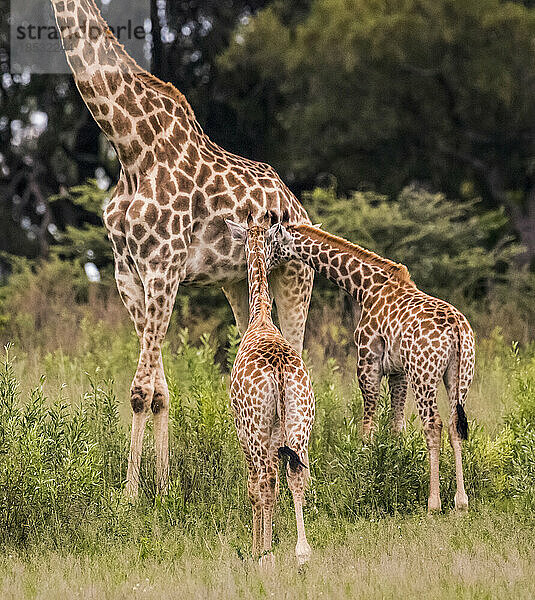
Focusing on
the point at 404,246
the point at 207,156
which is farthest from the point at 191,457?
the point at 404,246

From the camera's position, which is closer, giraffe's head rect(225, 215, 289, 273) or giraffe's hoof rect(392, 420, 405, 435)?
giraffe's head rect(225, 215, 289, 273)

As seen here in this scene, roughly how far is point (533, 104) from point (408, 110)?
2.14 metres

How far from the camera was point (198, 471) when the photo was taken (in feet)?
21.3

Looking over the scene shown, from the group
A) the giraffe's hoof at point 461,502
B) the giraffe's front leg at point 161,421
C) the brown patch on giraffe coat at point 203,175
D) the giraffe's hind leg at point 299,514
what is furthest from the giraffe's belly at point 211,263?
the giraffe's hoof at point 461,502

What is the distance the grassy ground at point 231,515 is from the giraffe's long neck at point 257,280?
1.08 meters

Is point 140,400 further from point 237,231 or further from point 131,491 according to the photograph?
point 237,231

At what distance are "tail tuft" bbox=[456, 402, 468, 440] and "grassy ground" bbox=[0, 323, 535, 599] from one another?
0.48 m

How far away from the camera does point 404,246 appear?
45.3 ft

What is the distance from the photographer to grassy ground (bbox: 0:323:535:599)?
15.5ft

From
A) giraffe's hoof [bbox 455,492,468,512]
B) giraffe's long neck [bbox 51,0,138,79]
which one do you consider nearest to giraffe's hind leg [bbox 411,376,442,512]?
giraffe's hoof [bbox 455,492,468,512]

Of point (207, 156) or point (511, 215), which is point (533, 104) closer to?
point (511, 215)

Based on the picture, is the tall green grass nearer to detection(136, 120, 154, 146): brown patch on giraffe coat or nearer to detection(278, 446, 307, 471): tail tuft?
detection(278, 446, 307, 471): tail tuft

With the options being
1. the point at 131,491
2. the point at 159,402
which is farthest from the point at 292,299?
the point at 131,491

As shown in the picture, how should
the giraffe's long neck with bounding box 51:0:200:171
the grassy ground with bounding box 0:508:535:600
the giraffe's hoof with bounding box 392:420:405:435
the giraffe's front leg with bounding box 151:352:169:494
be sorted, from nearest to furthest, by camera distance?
the grassy ground with bounding box 0:508:535:600 → the giraffe's front leg with bounding box 151:352:169:494 → the giraffe's long neck with bounding box 51:0:200:171 → the giraffe's hoof with bounding box 392:420:405:435
